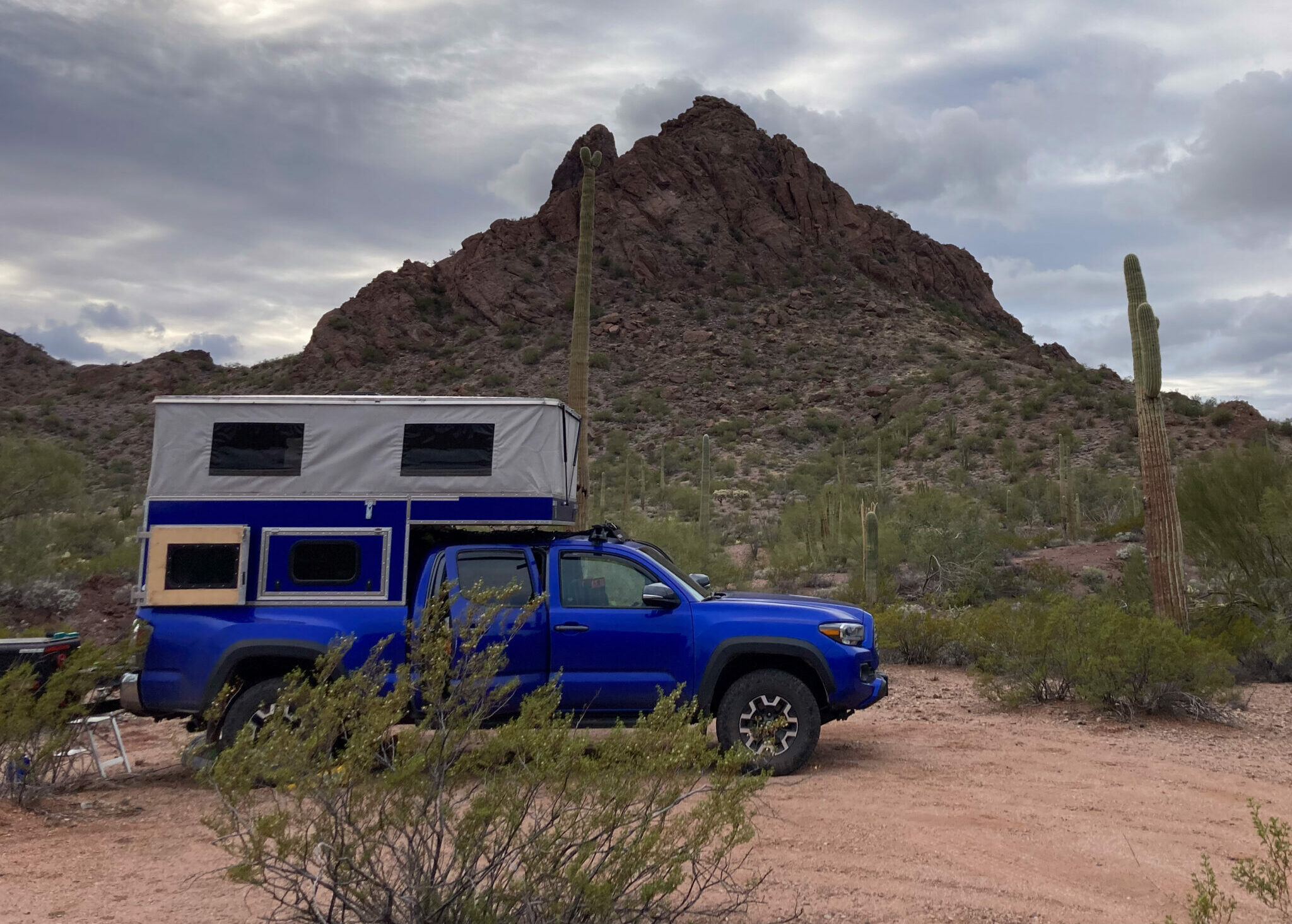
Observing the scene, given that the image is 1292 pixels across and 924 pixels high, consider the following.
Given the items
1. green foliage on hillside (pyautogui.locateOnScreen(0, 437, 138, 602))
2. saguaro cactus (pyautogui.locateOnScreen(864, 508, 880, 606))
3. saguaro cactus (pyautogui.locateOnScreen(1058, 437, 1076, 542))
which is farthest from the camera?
saguaro cactus (pyautogui.locateOnScreen(1058, 437, 1076, 542))

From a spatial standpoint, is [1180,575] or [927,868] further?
[1180,575]

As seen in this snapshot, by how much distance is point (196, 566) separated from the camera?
7.41 m

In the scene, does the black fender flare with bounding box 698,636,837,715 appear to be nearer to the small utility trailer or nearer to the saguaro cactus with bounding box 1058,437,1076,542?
the small utility trailer

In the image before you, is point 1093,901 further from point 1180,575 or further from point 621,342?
point 621,342

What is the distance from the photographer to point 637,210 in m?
64.9

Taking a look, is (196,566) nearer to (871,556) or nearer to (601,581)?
(601,581)

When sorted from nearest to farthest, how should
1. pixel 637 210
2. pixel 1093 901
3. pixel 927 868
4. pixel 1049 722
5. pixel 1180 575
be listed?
1. pixel 1093 901
2. pixel 927 868
3. pixel 1049 722
4. pixel 1180 575
5. pixel 637 210

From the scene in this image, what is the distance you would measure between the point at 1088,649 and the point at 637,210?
192ft

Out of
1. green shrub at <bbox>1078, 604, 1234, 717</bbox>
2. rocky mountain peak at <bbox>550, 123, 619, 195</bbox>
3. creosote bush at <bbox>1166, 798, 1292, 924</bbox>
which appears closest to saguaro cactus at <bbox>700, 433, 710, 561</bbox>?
green shrub at <bbox>1078, 604, 1234, 717</bbox>

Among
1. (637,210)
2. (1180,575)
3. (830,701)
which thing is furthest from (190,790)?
(637,210)

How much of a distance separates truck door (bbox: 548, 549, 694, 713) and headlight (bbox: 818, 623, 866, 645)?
1.09 meters

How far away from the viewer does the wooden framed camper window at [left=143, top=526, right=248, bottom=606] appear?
7328mm

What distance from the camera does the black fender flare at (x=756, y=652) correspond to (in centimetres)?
738

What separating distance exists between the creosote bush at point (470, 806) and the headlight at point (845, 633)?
3.51 m
